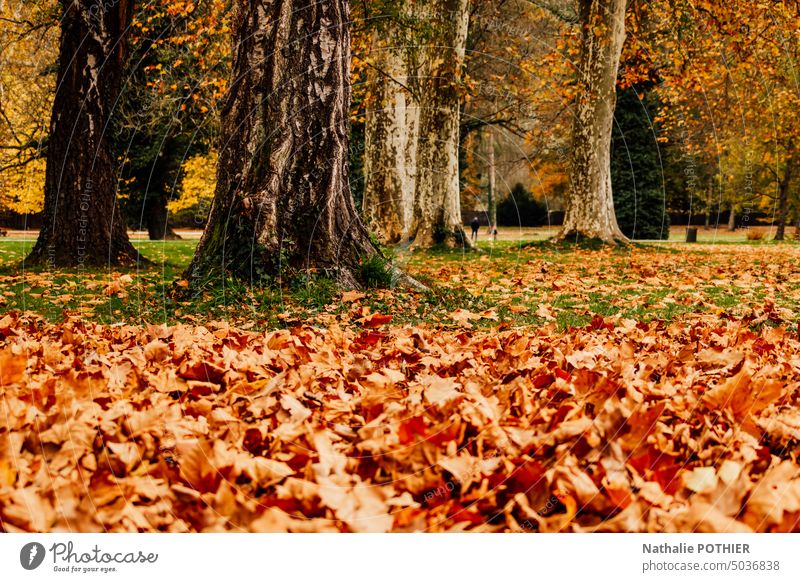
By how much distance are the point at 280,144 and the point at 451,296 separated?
2.06 m

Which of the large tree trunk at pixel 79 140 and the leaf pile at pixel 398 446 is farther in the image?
the large tree trunk at pixel 79 140

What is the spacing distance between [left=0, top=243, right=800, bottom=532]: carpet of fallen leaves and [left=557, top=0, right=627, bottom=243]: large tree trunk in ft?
41.3

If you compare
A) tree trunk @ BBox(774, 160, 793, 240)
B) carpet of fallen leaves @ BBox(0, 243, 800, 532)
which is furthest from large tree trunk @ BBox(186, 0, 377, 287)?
tree trunk @ BBox(774, 160, 793, 240)

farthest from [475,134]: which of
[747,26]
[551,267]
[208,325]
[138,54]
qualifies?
[208,325]

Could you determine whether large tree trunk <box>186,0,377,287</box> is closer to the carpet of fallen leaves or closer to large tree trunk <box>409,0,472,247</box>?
the carpet of fallen leaves

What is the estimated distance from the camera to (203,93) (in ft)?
51.0

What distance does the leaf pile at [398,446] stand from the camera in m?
1.87

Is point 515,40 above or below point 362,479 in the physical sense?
above

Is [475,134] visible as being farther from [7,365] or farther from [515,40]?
[7,365]

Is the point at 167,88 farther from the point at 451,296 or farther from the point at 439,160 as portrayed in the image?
the point at 451,296

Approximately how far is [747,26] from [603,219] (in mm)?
4421

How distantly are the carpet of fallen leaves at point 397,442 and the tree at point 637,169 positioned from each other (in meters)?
24.6

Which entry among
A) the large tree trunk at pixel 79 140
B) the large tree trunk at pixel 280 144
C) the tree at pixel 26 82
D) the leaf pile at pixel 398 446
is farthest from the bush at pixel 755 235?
the leaf pile at pixel 398 446
